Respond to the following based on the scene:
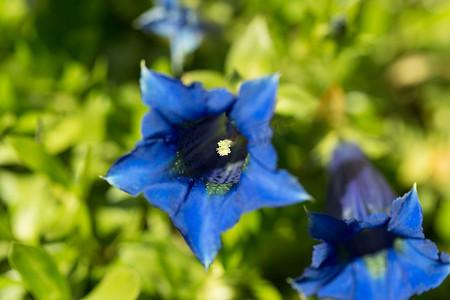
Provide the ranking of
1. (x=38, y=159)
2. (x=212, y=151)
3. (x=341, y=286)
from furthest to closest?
(x=38, y=159) → (x=212, y=151) → (x=341, y=286)

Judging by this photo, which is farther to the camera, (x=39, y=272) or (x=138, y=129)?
(x=138, y=129)

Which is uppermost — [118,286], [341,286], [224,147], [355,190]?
[224,147]

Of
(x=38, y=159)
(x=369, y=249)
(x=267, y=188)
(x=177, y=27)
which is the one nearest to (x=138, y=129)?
(x=38, y=159)

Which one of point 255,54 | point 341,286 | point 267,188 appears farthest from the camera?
point 255,54

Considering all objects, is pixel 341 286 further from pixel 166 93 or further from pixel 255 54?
pixel 255 54

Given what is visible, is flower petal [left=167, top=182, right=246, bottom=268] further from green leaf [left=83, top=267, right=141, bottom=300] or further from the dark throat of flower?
green leaf [left=83, top=267, right=141, bottom=300]

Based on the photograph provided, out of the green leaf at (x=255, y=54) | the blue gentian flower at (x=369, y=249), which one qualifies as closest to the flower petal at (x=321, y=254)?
the blue gentian flower at (x=369, y=249)

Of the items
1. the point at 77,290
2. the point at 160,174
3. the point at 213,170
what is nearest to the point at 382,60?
the point at 213,170

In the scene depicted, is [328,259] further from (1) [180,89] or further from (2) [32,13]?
(2) [32,13]
